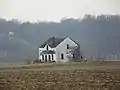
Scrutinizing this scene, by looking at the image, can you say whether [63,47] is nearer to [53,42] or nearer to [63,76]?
[53,42]

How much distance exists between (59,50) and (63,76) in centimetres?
24

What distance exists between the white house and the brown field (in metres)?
0.06

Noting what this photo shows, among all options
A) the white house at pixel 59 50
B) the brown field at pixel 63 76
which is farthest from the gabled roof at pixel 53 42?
the brown field at pixel 63 76

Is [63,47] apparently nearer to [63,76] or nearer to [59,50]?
[59,50]

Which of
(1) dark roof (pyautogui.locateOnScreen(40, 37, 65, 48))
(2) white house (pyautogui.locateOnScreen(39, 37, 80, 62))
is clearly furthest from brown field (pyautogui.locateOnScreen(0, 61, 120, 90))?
(1) dark roof (pyautogui.locateOnScreen(40, 37, 65, 48))

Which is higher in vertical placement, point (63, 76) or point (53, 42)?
point (53, 42)

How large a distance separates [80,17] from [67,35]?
21 cm

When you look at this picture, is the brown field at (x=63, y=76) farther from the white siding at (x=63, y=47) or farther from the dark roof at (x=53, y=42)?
the dark roof at (x=53, y=42)

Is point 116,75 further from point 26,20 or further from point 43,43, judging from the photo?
point 26,20

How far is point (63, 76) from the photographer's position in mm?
3092

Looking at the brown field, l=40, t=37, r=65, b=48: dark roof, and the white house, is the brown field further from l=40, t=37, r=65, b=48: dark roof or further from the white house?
l=40, t=37, r=65, b=48: dark roof

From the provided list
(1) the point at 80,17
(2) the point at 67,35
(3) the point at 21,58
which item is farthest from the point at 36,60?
(1) the point at 80,17

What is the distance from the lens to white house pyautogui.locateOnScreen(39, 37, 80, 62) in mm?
3105

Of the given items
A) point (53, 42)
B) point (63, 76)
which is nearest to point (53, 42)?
point (53, 42)
